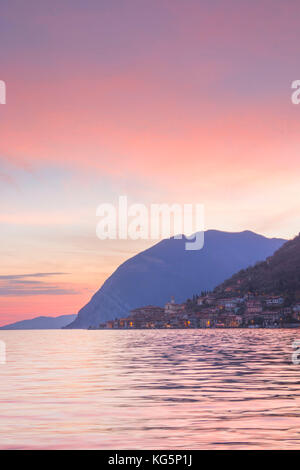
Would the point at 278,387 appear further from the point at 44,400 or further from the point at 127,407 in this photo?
the point at 44,400

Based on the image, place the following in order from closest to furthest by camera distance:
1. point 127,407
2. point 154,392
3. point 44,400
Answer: point 127,407 < point 44,400 < point 154,392

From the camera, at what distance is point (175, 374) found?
4631cm
